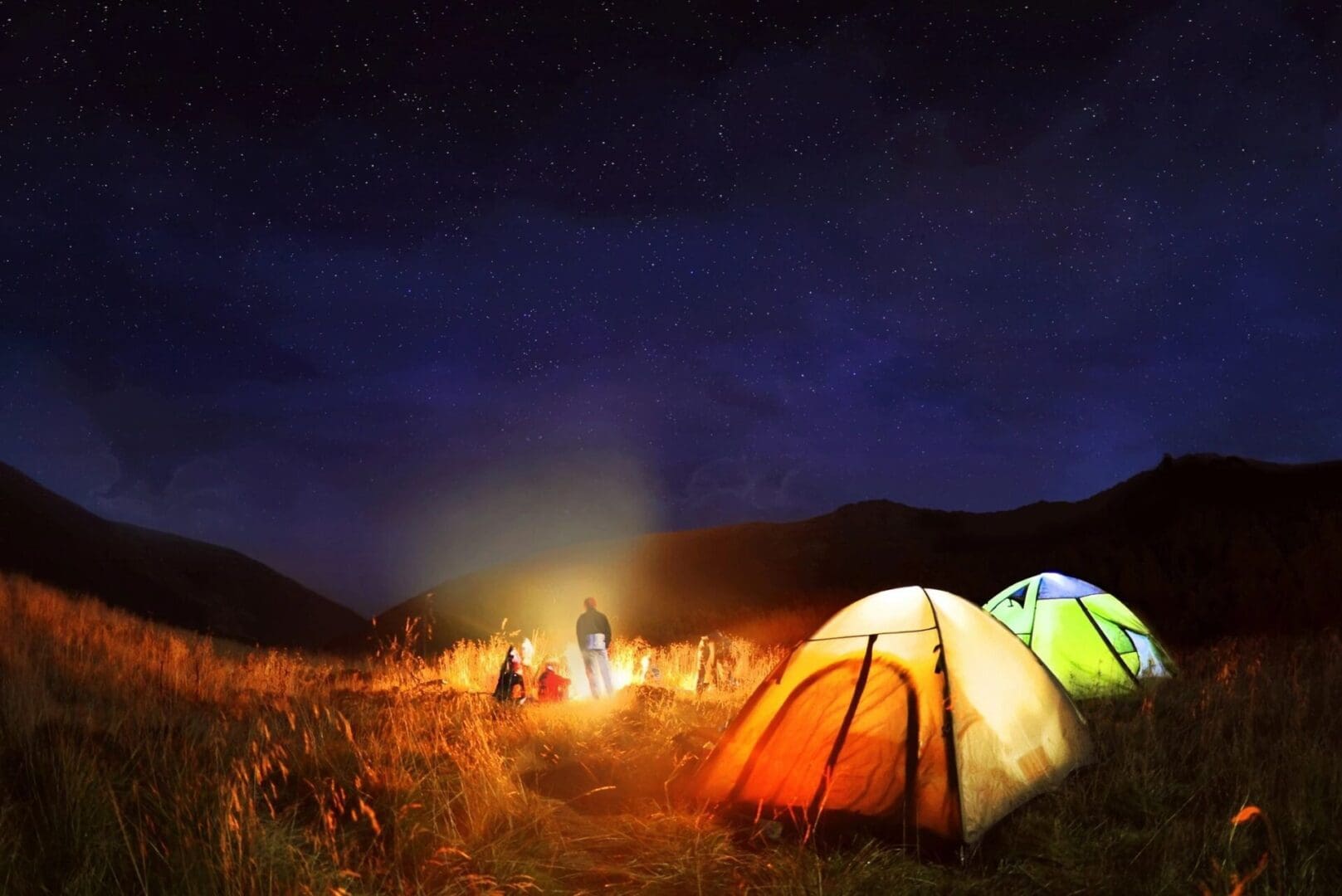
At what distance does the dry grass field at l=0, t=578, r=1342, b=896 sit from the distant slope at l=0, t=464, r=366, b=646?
27.7 m

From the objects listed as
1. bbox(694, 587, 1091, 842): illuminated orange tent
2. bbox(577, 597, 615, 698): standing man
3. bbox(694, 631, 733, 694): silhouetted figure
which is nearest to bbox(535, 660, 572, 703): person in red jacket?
bbox(577, 597, 615, 698): standing man

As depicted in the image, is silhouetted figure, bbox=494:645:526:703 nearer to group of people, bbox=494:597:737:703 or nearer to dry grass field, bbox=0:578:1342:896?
group of people, bbox=494:597:737:703

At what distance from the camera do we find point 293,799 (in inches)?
215

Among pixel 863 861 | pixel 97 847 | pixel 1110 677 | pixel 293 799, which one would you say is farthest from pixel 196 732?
pixel 1110 677

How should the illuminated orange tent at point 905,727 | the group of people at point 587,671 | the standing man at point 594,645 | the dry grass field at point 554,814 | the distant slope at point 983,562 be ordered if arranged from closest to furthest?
the dry grass field at point 554,814 < the illuminated orange tent at point 905,727 < the group of people at point 587,671 < the standing man at point 594,645 < the distant slope at point 983,562

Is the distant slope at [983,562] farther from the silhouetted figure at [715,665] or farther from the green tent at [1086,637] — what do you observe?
the green tent at [1086,637]

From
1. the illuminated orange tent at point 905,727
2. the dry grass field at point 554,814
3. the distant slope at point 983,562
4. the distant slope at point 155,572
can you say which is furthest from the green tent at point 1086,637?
the distant slope at point 155,572

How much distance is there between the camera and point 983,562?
35.4 meters

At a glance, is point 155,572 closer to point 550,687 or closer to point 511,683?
point 550,687

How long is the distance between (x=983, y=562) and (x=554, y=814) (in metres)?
33.7

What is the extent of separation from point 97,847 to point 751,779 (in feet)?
12.9

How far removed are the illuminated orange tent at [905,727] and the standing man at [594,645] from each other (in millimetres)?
6782

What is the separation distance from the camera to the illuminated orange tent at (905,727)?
5105mm

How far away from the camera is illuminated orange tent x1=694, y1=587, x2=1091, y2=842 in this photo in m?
5.11
